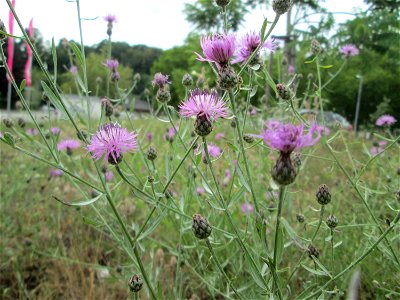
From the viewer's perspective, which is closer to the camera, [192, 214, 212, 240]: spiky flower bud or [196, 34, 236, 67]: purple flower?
[192, 214, 212, 240]: spiky flower bud

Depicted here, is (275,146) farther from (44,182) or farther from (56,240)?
(44,182)

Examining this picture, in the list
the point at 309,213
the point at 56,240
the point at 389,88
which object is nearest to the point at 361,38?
the point at 309,213

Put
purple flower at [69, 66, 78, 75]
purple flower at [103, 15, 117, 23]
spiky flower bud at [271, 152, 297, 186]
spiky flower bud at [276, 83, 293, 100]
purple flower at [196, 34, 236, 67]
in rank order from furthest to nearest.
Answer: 1. purple flower at [103, 15, 117, 23]
2. purple flower at [69, 66, 78, 75]
3. spiky flower bud at [276, 83, 293, 100]
4. purple flower at [196, 34, 236, 67]
5. spiky flower bud at [271, 152, 297, 186]

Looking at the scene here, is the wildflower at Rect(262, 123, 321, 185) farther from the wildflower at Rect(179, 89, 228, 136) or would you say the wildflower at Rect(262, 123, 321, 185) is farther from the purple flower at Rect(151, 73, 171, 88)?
the purple flower at Rect(151, 73, 171, 88)

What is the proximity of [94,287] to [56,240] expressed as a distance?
24.7 inches

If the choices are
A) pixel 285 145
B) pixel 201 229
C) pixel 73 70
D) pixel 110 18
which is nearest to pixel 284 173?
pixel 285 145

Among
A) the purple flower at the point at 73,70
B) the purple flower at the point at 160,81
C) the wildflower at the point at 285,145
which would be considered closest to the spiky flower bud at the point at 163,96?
the purple flower at the point at 160,81

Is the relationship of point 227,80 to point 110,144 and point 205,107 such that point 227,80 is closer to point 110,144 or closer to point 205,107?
point 205,107

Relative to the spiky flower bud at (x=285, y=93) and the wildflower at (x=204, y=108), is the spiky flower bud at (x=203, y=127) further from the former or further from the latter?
the spiky flower bud at (x=285, y=93)

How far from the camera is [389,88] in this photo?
13.6 metres

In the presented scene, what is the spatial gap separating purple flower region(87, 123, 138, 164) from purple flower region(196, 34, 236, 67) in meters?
0.28

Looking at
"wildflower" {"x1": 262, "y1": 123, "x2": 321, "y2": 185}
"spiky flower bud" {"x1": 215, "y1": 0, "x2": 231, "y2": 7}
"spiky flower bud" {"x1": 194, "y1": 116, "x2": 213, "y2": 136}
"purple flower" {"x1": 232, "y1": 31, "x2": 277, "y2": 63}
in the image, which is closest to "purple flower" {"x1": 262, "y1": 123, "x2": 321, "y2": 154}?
"wildflower" {"x1": 262, "y1": 123, "x2": 321, "y2": 185}

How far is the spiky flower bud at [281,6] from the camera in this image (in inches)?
39.1

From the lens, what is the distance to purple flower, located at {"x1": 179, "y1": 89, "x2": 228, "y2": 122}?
0.96m
